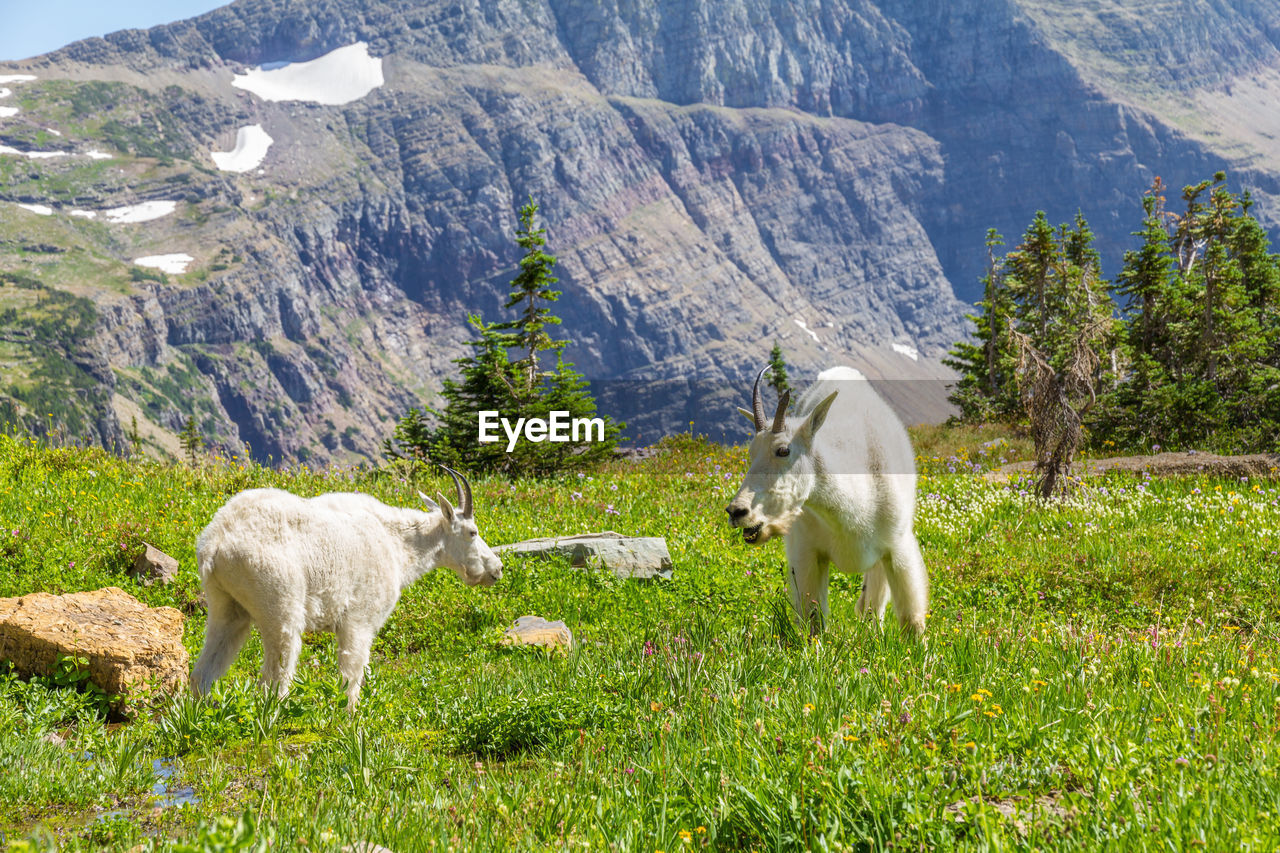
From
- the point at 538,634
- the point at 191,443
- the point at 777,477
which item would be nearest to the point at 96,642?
the point at 538,634

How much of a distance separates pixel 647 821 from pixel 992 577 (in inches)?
320

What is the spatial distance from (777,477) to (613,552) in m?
5.41

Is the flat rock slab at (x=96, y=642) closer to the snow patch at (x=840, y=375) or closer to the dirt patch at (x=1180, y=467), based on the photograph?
the snow patch at (x=840, y=375)

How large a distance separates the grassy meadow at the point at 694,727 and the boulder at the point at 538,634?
23 cm

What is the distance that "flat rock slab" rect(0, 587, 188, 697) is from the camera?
22.3 ft

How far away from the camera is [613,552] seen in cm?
1126

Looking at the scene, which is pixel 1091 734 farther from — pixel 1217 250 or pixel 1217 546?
pixel 1217 250

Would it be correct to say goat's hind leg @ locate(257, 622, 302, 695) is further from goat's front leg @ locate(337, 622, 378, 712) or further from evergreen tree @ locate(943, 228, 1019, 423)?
evergreen tree @ locate(943, 228, 1019, 423)

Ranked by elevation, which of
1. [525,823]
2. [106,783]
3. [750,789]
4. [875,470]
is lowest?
[106,783]

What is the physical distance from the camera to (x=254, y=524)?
688 centimetres

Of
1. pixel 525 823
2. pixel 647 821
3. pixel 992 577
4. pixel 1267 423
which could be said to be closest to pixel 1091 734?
pixel 647 821

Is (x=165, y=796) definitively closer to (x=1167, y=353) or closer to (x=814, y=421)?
(x=814, y=421)

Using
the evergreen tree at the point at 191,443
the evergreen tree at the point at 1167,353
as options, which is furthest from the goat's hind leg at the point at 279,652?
the evergreen tree at the point at 1167,353

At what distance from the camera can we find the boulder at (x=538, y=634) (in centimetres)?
848
